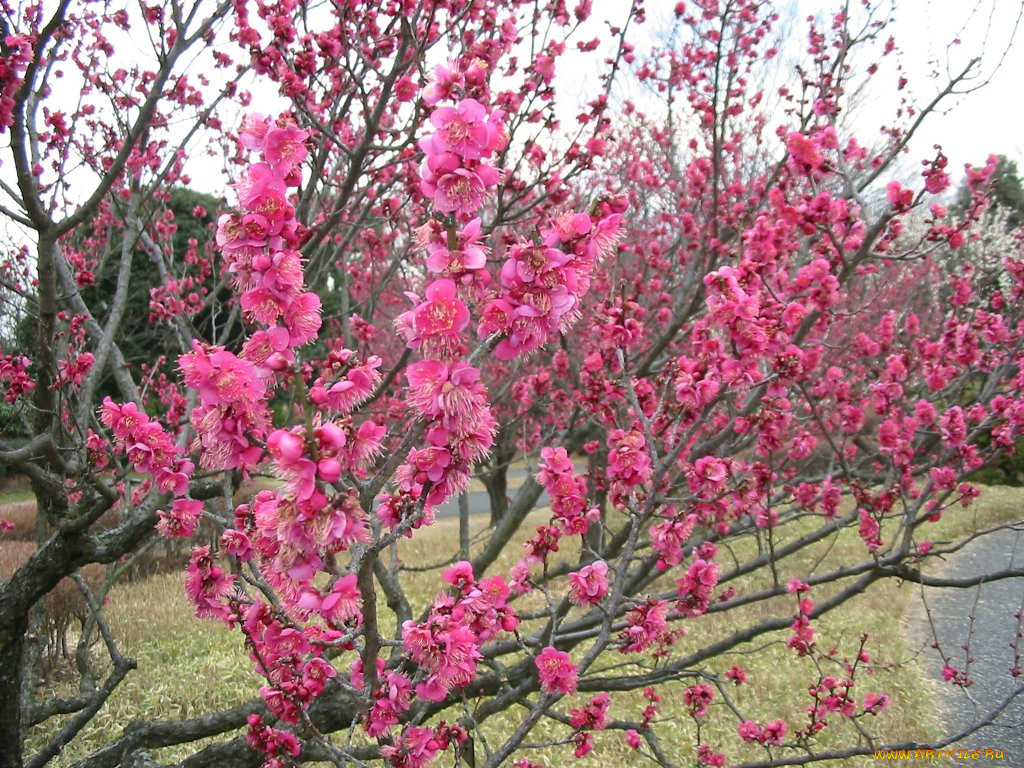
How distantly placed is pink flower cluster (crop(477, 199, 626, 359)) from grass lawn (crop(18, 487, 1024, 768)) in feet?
10.9

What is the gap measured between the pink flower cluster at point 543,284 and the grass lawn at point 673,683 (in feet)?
10.9

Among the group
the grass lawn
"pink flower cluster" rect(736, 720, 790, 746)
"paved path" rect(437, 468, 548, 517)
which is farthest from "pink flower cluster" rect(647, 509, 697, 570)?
"paved path" rect(437, 468, 548, 517)

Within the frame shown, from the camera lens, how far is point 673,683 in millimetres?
6508

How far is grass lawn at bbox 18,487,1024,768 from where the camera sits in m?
5.22

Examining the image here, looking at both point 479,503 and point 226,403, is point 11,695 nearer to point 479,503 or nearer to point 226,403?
point 226,403

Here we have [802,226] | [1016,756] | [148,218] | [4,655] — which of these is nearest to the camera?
[4,655]

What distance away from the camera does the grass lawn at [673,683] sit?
5.22 meters

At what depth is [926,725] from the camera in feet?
18.1

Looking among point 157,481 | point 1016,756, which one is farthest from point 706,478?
point 1016,756

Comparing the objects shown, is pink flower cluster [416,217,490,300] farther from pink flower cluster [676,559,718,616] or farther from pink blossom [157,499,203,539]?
pink flower cluster [676,559,718,616]

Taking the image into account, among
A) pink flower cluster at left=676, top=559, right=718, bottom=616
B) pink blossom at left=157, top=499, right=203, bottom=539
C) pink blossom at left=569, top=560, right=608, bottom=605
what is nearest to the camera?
pink blossom at left=157, top=499, right=203, bottom=539

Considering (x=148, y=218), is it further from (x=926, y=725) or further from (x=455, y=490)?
(x=926, y=725)

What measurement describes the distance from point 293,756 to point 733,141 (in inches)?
270

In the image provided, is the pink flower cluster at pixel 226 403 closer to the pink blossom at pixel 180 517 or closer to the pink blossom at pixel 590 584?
the pink blossom at pixel 180 517
